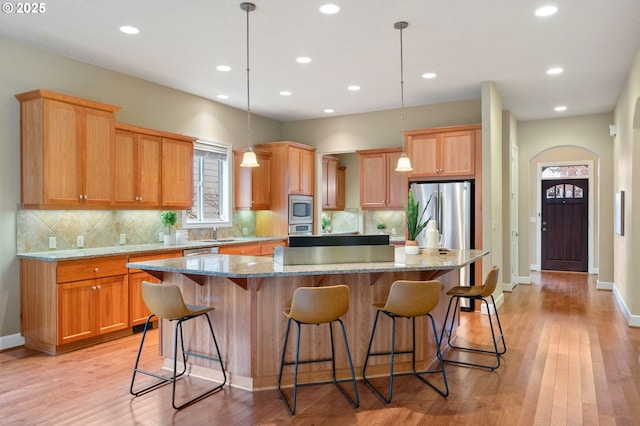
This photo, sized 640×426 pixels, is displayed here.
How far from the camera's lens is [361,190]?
7.40 metres

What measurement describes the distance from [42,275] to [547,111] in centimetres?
748

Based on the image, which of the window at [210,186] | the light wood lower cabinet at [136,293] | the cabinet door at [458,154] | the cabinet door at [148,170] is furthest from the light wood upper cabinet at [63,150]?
the cabinet door at [458,154]

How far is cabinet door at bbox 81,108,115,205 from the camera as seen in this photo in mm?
4555

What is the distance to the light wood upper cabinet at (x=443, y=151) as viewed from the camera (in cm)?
607

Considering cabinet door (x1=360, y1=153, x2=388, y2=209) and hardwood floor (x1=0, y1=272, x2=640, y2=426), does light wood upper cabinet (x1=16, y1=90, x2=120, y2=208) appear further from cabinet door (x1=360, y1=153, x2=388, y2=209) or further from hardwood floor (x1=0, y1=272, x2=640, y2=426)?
cabinet door (x1=360, y1=153, x2=388, y2=209)

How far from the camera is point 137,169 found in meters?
5.15

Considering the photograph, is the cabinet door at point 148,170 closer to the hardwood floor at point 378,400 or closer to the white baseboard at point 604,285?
the hardwood floor at point 378,400

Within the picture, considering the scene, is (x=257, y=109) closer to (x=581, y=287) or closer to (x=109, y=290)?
(x=109, y=290)

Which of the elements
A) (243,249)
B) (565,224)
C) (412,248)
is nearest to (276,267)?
(412,248)

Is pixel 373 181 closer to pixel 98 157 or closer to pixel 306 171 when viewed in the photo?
pixel 306 171

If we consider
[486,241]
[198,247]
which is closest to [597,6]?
[486,241]

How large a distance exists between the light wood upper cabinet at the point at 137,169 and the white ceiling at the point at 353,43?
31.9 inches

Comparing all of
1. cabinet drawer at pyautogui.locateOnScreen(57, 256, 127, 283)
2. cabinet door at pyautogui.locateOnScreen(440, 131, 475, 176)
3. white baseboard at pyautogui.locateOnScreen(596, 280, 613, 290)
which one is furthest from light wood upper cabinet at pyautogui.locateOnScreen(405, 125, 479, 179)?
cabinet drawer at pyautogui.locateOnScreen(57, 256, 127, 283)

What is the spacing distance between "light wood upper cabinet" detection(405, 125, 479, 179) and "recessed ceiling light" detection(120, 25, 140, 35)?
377 cm
